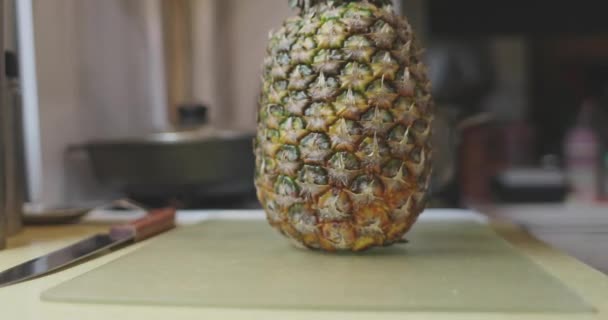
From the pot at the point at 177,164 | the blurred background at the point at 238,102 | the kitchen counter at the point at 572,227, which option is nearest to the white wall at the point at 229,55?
the blurred background at the point at 238,102

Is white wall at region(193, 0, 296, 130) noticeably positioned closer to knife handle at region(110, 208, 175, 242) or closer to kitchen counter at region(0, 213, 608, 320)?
knife handle at region(110, 208, 175, 242)

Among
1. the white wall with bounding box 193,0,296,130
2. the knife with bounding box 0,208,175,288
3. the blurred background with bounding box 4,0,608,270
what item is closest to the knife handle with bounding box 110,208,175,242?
the knife with bounding box 0,208,175,288

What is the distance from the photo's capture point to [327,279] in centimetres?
51

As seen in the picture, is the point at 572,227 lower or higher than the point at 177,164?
lower

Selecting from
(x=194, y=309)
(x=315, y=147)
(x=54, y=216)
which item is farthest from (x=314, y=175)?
(x=54, y=216)

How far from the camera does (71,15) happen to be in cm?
122

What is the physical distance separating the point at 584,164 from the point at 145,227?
134 cm

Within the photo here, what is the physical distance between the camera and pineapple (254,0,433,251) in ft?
1.93

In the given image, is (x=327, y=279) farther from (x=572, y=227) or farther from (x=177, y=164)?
(x=572, y=227)

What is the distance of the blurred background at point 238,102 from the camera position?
1.11 meters

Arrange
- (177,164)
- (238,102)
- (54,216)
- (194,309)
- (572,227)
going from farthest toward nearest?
(238,102)
(572,227)
(177,164)
(54,216)
(194,309)

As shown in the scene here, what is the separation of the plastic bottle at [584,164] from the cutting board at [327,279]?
1.03 metres

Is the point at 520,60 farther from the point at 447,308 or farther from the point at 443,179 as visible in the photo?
the point at 447,308

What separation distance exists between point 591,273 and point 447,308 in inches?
7.2
